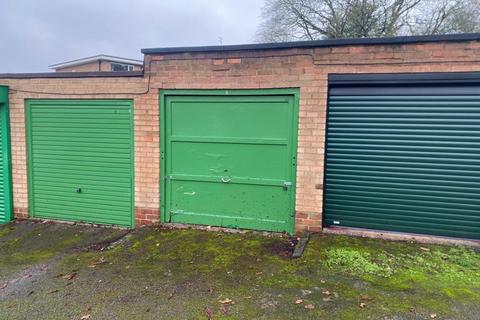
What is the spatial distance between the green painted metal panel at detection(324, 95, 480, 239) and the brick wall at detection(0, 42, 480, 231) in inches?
12.0

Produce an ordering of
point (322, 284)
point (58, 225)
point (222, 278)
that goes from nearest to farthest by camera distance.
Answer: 1. point (322, 284)
2. point (222, 278)
3. point (58, 225)

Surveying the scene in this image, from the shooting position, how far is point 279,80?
195 inches

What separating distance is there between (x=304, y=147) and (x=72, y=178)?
4.29 meters

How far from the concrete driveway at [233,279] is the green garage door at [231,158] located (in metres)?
0.42

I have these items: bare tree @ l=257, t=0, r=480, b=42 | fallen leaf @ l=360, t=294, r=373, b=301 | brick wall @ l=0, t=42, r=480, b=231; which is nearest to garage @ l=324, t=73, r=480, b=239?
brick wall @ l=0, t=42, r=480, b=231

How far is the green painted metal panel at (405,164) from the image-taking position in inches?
179

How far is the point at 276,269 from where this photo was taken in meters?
4.01

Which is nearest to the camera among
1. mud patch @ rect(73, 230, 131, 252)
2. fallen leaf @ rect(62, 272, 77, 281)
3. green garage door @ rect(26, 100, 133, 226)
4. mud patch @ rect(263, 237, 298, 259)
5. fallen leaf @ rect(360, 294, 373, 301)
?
fallen leaf @ rect(360, 294, 373, 301)

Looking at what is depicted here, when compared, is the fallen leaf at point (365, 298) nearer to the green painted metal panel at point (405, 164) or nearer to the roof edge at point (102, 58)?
the green painted metal panel at point (405, 164)

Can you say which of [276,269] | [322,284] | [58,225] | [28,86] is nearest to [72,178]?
[58,225]

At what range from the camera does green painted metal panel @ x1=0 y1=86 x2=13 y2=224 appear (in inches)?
244

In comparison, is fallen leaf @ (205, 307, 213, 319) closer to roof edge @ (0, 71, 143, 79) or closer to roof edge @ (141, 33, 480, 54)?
roof edge @ (141, 33, 480, 54)

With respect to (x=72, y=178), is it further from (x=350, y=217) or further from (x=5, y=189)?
(x=350, y=217)

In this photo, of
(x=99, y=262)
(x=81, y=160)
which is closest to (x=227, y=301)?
(x=99, y=262)
